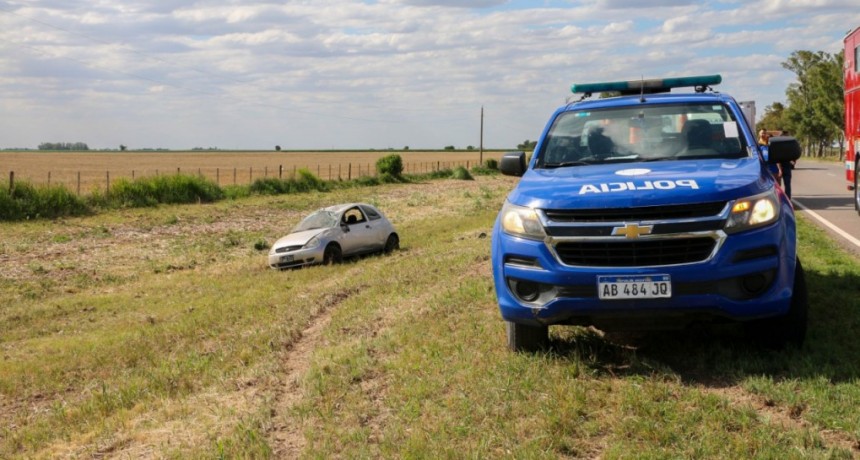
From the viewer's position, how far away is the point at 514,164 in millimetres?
7383

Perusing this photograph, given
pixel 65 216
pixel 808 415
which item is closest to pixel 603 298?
pixel 808 415

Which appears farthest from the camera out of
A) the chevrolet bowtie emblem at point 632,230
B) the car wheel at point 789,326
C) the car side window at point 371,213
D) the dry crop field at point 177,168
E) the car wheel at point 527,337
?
the dry crop field at point 177,168

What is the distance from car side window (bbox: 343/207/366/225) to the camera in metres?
19.4

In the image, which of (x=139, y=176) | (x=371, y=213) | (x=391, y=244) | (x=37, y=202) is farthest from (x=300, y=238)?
(x=139, y=176)

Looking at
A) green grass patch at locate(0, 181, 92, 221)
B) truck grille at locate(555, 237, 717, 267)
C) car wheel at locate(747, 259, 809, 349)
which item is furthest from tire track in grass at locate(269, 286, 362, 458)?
green grass patch at locate(0, 181, 92, 221)

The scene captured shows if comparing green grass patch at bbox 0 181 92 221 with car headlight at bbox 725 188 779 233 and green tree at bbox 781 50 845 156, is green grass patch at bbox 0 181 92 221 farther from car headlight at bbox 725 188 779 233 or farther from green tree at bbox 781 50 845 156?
green tree at bbox 781 50 845 156

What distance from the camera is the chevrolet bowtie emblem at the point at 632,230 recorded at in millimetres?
5434

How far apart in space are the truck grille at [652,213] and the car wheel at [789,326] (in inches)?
37.8

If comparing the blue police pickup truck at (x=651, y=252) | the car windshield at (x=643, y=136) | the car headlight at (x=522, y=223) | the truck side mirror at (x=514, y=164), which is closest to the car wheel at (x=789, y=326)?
the blue police pickup truck at (x=651, y=252)

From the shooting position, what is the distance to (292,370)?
7770mm

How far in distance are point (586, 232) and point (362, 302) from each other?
580 centimetres

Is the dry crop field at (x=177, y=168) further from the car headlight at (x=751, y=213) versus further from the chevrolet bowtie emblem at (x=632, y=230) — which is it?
the car headlight at (x=751, y=213)

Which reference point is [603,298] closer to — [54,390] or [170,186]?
[54,390]

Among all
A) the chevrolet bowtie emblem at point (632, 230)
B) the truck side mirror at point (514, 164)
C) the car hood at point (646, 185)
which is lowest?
the chevrolet bowtie emblem at point (632, 230)
